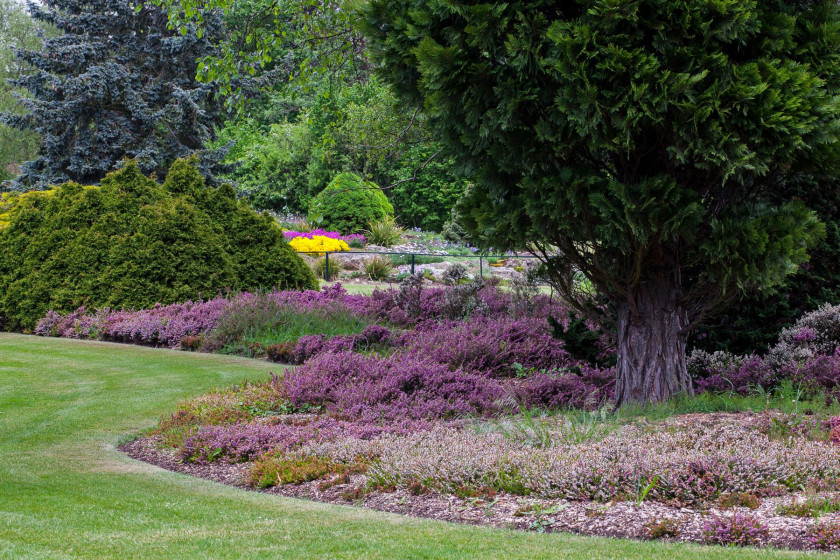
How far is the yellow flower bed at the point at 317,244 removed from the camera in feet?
73.5

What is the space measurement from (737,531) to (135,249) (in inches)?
453

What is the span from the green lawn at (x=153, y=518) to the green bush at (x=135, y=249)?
17.8ft

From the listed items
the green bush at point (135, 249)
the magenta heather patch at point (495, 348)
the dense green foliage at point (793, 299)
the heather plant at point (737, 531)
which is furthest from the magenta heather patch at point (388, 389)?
the green bush at point (135, 249)

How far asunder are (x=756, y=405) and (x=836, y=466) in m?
1.98

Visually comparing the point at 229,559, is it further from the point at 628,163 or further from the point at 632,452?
the point at 628,163

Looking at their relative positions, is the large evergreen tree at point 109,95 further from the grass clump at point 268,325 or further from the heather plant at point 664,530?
the heather plant at point 664,530


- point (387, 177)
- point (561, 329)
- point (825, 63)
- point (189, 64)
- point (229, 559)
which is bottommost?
point (229, 559)

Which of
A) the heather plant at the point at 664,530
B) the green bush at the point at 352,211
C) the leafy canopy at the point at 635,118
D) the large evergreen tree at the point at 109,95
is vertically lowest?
the heather plant at the point at 664,530

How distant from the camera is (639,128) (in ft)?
19.3

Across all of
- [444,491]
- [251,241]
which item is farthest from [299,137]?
[444,491]

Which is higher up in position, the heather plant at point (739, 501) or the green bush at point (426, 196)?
the green bush at point (426, 196)

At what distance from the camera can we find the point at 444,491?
4949mm

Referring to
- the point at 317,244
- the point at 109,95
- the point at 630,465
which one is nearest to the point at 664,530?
the point at 630,465

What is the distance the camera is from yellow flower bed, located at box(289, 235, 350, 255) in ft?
73.5
